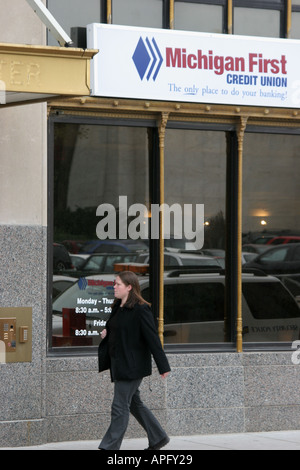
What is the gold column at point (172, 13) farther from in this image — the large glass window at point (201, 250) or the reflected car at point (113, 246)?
the reflected car at point (113, 246)

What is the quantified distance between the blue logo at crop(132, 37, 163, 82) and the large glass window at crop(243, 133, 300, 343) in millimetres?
1433

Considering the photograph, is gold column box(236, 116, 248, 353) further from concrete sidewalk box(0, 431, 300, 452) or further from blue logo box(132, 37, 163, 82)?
blue logo box(132, 37, 163, 82)

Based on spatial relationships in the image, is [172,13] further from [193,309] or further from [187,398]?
[187,398]

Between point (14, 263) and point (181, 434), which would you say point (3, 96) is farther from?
point (181, 434)

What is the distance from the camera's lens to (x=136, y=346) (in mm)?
8859

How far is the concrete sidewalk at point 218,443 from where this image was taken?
9.93 meters

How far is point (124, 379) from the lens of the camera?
8.76m

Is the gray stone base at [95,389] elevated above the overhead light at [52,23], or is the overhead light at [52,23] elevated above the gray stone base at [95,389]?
the overhead light at [52,23]

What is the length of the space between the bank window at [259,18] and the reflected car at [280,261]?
8.02ft

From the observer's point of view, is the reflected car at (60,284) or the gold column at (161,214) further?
the gold column at (161,214)

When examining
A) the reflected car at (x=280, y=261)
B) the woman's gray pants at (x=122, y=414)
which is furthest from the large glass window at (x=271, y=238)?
the woman's gray pants at (x=122, y=414)

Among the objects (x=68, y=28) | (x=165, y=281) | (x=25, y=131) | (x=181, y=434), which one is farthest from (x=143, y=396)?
(x=68, y=28)

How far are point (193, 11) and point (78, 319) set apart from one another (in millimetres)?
3646

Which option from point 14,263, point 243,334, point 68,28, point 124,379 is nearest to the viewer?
point 124,379
